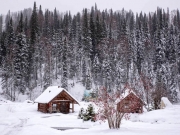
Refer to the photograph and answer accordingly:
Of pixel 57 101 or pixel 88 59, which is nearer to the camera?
pixel 57 101

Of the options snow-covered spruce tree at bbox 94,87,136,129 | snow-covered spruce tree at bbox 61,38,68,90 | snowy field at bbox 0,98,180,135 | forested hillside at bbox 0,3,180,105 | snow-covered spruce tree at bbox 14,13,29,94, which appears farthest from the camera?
forested hillside at bbox 0,3,180,105

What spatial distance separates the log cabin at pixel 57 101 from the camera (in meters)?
41.0

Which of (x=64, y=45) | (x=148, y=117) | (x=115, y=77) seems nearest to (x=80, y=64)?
(x=64, y=45)

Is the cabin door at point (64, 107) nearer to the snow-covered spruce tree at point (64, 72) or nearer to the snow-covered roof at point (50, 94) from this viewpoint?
the snow-covered roof at point (50, 94)

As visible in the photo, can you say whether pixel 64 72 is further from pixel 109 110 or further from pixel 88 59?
pixel 109 110

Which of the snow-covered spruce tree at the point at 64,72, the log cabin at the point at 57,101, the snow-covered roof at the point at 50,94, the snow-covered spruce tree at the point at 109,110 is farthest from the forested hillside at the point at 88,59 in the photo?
the snow-covered spruce tree at the point at 109,110

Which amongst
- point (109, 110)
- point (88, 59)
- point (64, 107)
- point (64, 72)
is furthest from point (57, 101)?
point (88, 59)

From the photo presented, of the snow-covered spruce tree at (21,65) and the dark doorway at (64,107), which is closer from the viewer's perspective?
the dark doorway at (64,107)

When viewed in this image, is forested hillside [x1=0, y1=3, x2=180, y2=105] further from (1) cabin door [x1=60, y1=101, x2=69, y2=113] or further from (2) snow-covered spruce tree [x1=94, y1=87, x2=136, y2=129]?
(2) snow-covered spruce tree [x1=94, y1=87, x2=136, y2=129]

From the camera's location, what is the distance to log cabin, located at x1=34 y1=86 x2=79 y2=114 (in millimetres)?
40969

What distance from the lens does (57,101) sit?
41969 mm

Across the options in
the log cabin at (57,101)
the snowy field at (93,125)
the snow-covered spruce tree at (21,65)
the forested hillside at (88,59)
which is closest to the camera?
the snowy field at (93,125)

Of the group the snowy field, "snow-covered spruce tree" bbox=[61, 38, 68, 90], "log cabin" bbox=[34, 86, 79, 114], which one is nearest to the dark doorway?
"log cabin" bbox=[34, 86, 79, 114]

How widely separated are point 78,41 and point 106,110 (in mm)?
65377
